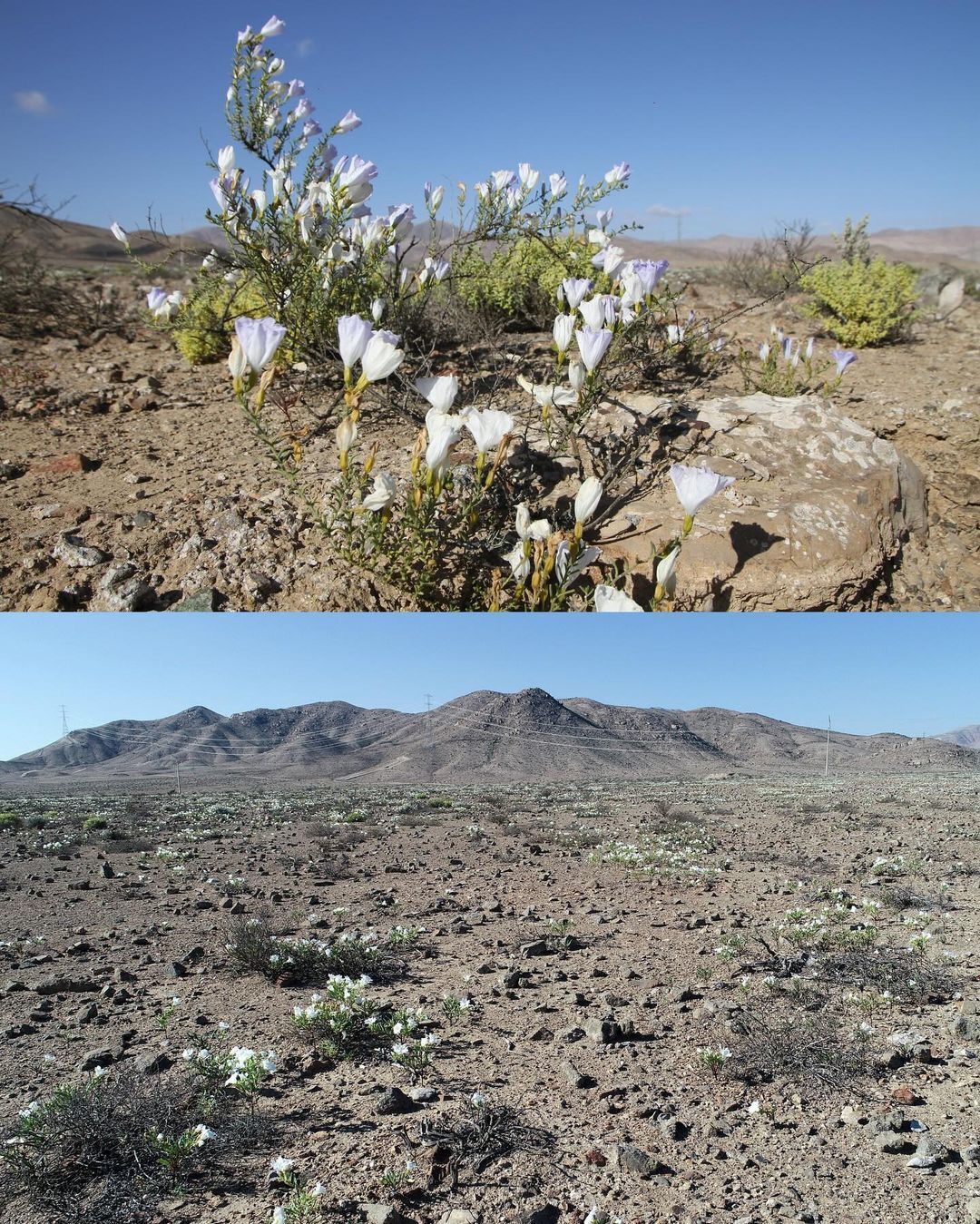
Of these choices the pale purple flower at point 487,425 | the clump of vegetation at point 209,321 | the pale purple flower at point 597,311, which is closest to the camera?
the pale purple flower at point 487,425

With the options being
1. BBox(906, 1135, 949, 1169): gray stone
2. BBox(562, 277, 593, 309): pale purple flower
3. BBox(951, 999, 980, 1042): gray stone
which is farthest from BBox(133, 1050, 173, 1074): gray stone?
BBox(562, 277, 593, 309): pale purple flower

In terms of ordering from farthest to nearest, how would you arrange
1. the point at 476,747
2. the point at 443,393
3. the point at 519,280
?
the point at 476,747, the point at 519,280, the point at 443,393

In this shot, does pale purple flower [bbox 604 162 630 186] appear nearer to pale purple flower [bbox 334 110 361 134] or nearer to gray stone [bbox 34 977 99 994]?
pale purple flower [bbox 334 110 361 134]

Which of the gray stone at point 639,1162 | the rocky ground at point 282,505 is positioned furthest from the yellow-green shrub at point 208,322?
the gray stone at point 639,1162

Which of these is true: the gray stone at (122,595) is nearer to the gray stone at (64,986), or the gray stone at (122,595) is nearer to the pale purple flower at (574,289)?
the gray stone at (64,986)

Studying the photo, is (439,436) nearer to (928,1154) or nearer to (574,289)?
(574,289)

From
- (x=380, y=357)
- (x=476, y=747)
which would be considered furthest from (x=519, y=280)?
(x=476, y=747)

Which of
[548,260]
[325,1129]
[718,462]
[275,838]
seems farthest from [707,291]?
[325,1129]
